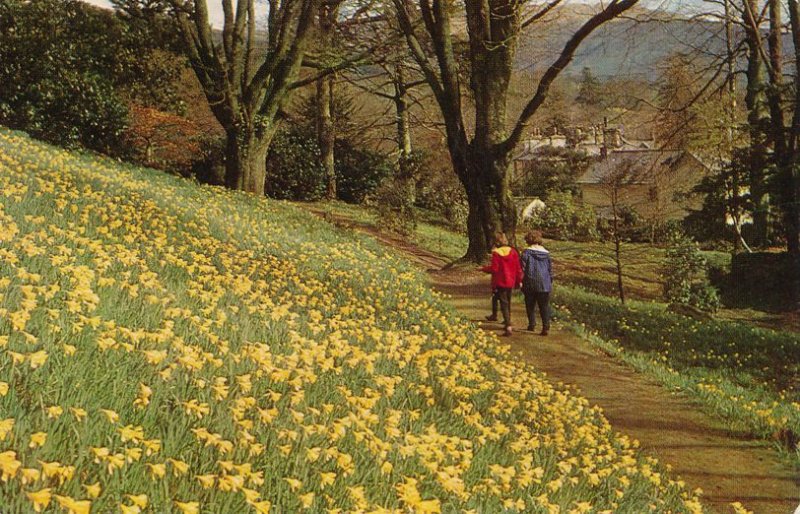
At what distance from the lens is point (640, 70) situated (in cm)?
1931

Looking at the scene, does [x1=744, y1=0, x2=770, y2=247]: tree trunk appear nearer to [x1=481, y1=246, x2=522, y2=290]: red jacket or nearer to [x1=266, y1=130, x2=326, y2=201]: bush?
[x1=481, y1=246, x2=522, y2=290]: red jacket

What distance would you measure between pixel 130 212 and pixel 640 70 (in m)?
15.4

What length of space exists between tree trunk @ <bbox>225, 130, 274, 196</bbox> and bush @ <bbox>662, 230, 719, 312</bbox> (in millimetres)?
13268

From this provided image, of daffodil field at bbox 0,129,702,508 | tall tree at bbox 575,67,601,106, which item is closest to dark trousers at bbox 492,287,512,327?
daffodil field at bbox 0,129,702,508

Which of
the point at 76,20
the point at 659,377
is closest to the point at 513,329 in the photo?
the point at 659,377

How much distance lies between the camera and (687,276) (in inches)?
904

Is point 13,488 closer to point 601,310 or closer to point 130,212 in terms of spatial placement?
point 130,212

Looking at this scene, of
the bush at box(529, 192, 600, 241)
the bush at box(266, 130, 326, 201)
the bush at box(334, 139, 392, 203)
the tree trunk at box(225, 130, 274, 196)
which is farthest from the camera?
the bush at box(529, 192, 600, 241)

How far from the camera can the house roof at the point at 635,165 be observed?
26.0 m

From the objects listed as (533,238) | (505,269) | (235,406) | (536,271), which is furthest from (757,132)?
(235,406)

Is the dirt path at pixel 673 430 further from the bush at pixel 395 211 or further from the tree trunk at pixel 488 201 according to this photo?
the bush at pixel 395 211

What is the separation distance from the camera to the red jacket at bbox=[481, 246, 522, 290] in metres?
10.8

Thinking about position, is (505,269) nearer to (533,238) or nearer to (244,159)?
(533,238)

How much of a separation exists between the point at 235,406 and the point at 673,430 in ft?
16.8
